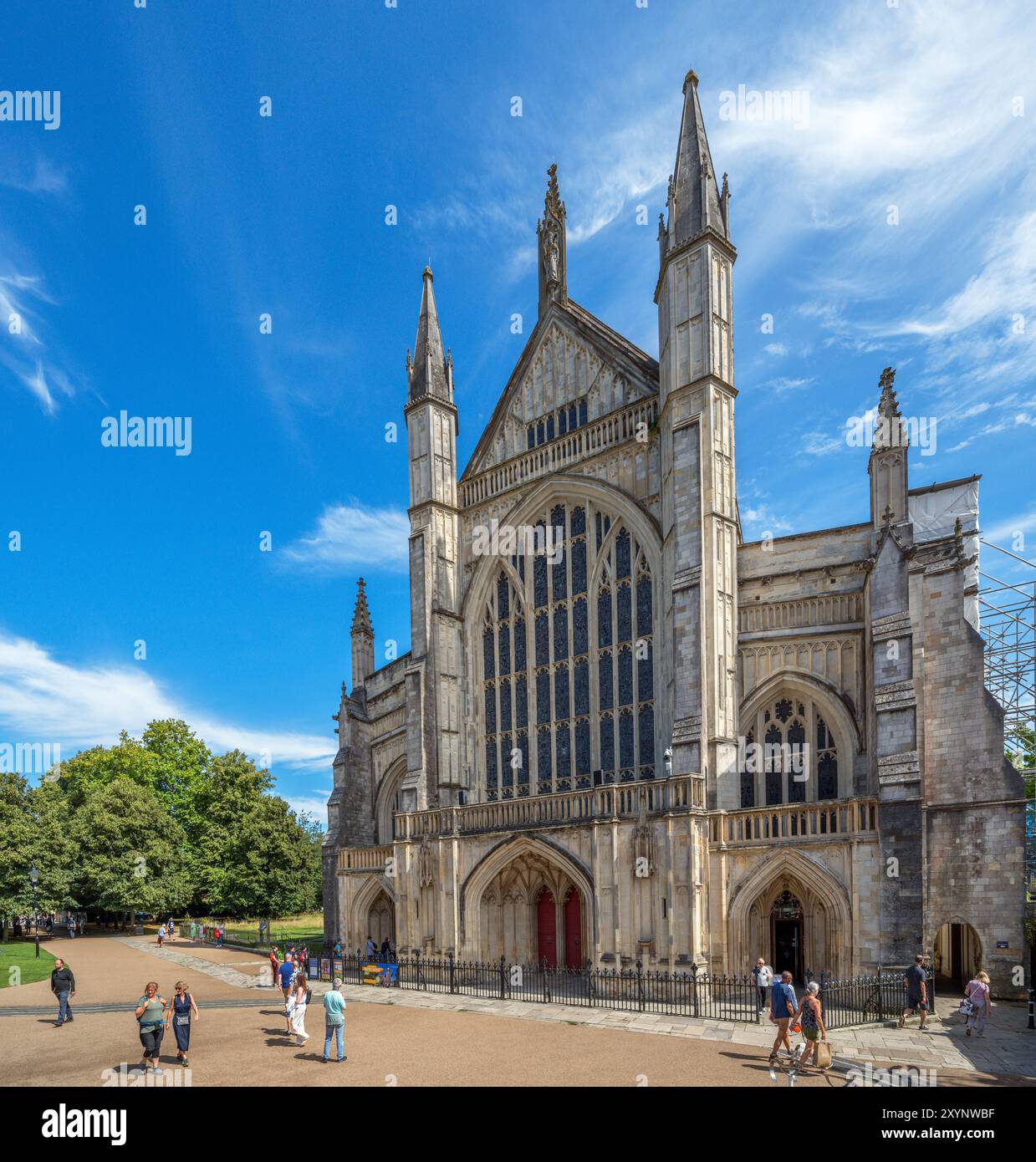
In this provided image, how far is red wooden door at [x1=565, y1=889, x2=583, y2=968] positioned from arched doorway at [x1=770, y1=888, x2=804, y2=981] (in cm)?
603

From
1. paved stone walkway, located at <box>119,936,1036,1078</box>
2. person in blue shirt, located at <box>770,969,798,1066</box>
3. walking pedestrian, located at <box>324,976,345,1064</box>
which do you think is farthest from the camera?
walking pedestrian, located at <box>324,976,345,1064</box>

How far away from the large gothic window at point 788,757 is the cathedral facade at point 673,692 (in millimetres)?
71

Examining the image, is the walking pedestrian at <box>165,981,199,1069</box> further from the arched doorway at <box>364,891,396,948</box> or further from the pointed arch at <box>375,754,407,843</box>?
the pointed arch at <box>375,754,407,843</box>

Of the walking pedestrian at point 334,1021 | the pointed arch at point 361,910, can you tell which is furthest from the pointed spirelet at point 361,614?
the walking pedestrian at point 334,1021

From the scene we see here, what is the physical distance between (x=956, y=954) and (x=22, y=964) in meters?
33.5

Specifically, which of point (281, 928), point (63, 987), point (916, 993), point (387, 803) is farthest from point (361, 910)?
point (281, 928)

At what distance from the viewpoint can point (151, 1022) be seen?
13.1 m

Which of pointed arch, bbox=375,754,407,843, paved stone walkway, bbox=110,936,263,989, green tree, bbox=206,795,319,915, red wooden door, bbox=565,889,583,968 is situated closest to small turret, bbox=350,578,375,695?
pointed arch, bbox=375,754,407,843

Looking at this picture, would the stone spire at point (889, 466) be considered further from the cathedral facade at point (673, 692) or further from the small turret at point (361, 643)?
the small turret at point (361, 643)

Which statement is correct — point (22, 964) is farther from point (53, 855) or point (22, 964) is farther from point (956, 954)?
point (956, 954)

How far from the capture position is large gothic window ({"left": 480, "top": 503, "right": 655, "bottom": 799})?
26.0 meters

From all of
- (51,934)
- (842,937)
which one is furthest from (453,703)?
(51,934)
